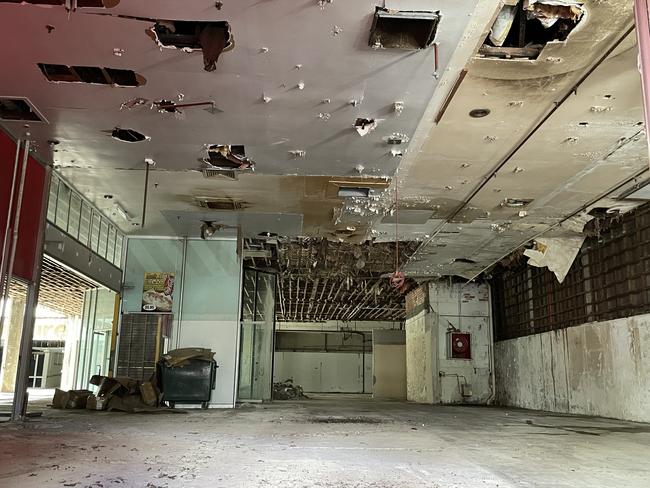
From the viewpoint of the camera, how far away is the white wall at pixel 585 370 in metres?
7.93

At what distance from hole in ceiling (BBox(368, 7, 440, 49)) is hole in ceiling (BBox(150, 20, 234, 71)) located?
41.1 inches

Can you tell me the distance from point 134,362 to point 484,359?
844cm

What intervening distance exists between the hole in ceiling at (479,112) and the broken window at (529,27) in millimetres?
855

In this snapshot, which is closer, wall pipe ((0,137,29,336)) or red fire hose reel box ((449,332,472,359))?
wall pipe ((0,137,29,336))

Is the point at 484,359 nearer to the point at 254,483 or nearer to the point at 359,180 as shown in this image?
the point at 359,180

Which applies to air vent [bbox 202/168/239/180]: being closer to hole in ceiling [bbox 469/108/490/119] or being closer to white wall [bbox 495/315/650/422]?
hole in ceiling [bbox 469/108/490/119]

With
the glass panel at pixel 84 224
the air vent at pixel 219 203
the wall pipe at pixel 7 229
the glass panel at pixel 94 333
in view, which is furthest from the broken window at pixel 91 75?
the glass panel at pixel 94 333

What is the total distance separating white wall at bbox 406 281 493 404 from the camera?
523 inches

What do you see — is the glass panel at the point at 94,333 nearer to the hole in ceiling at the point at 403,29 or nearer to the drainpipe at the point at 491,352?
the drainpipe at the point at 491,352

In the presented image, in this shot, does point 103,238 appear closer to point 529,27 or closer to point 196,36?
point 196,36

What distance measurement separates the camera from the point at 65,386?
1404 centimetres

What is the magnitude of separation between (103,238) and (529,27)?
7627mm

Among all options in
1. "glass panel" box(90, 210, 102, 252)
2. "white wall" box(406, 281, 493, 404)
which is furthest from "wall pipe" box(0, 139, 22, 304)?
"white wall" box(406, 281, 493, 404)

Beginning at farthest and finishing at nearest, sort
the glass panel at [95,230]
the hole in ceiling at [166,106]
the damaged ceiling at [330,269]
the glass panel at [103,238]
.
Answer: the damaged ceiling at [330,269]
the glass panel at [103,238]
the glass panel at [95,230]
the hole in ceiling at [166,106]
